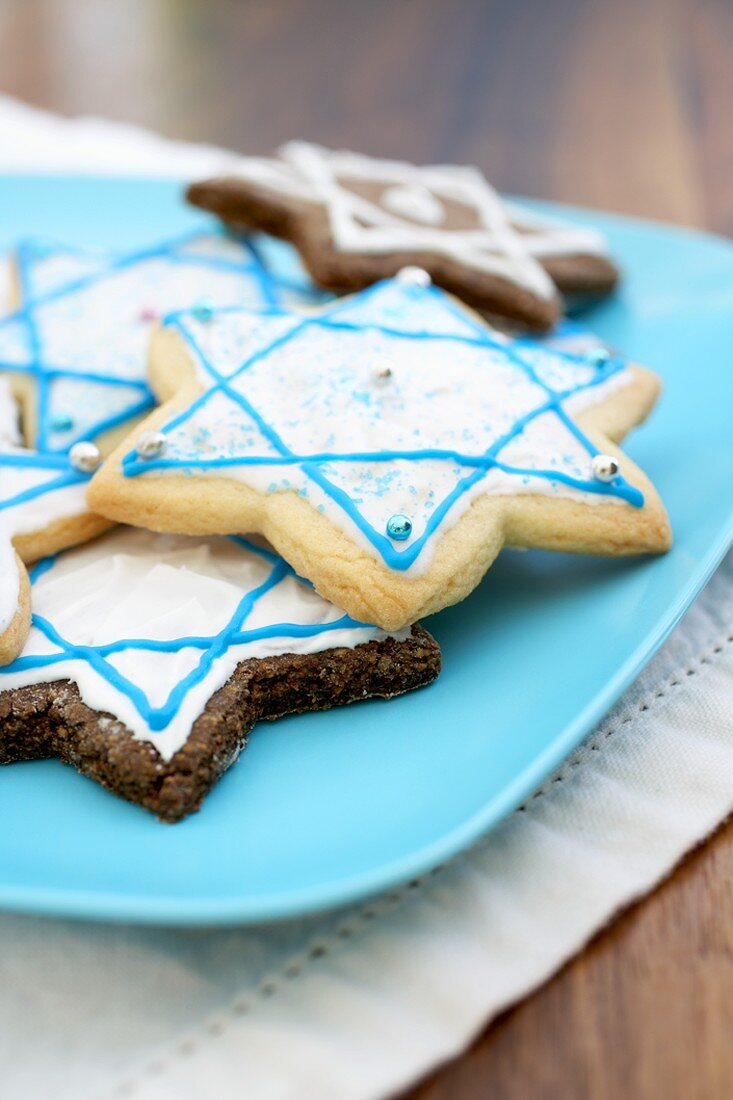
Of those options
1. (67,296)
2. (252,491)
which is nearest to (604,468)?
(252,491)

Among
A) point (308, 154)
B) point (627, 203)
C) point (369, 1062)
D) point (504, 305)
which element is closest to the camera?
point (369, 1062)

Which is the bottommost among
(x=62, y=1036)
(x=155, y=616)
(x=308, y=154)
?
(x=62, y=1036)

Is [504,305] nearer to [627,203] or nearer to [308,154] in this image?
[308,154]

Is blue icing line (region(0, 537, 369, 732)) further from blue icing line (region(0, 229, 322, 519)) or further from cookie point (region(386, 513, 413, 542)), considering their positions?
blue icing line (region(0, 229, 322, 519))

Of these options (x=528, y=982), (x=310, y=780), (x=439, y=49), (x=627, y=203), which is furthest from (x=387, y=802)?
(x=439, y=49)

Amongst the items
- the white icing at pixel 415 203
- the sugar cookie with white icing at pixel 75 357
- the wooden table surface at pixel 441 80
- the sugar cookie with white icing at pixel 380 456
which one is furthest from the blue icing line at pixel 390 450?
the wooden table surface at pixel 441 80

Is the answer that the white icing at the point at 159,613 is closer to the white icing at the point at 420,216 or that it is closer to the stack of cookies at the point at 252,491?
the stack of cookies at the point at 252,491

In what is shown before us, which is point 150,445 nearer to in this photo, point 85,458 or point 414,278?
point 85,458
